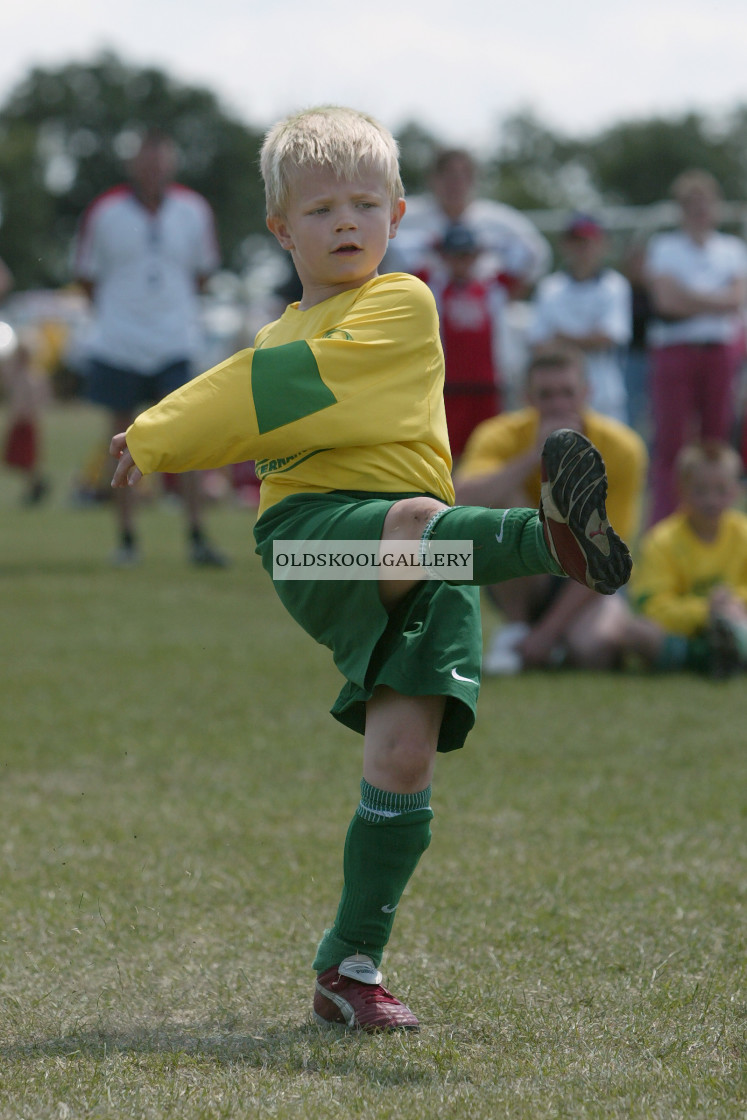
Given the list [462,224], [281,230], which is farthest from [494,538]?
[462,224]

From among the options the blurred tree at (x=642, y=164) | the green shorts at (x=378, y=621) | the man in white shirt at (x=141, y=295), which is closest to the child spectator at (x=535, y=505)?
the man in white shirt at (x=141, y=295)

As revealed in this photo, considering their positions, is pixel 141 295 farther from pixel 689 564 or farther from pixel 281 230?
pixel 281 230

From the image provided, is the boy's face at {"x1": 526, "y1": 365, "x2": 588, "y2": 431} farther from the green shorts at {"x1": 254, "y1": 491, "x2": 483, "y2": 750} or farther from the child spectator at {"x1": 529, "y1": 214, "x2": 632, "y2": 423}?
the green shorts at {"x1": 254, "y1": 491, "x2": 483, "y2": 750}

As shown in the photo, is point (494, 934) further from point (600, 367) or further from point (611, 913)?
point (600, 367)

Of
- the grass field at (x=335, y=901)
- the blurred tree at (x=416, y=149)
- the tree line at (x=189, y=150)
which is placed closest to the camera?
the grass field at (x=335, y=901)

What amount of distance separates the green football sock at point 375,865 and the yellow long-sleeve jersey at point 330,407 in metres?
0.53

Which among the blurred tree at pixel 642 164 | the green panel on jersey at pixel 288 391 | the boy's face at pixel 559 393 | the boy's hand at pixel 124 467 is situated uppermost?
the blurred tree at pixel 642 164

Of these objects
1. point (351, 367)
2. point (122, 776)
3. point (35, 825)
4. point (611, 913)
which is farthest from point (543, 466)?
point (122, 776)

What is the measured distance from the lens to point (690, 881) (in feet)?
A: 10.2

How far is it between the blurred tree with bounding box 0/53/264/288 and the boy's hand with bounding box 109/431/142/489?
59855 millimetres

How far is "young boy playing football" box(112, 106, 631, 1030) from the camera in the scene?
2297 mm

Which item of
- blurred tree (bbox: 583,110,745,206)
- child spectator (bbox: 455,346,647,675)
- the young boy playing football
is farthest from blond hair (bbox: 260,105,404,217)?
blurred tree (bbox: 583,110,745,206)

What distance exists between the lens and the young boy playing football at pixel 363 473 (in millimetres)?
2297

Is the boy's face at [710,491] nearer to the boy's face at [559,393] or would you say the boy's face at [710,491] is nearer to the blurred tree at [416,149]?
the boy's face at [559,393]
